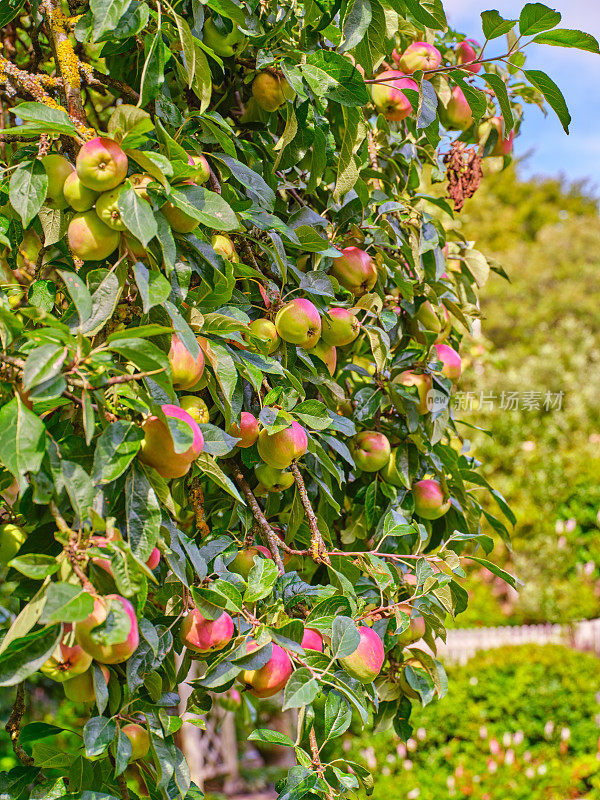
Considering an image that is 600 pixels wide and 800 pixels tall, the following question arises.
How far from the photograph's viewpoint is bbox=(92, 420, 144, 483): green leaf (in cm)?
49

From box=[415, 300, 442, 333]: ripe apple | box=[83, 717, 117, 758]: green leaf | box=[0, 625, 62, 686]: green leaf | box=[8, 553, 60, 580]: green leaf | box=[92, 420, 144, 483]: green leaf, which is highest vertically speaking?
box=[92, 420, 144, 483]: green leaf

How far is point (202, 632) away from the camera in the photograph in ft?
2.00

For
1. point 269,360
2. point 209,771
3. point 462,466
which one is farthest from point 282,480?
point 209,771

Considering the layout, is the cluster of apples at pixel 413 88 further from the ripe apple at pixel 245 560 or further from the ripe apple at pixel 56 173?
the ripe apple at pixel 245 560

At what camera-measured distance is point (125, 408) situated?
58 cm

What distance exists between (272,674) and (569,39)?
2.29ft

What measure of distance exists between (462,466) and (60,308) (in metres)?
0.63

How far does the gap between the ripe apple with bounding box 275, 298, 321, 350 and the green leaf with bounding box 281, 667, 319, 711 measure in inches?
13.2

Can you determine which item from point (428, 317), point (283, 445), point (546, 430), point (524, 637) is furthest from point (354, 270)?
point (546, 430)

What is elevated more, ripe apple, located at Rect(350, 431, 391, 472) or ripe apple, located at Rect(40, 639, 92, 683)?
ripe apple, located at Rect(40, 639, 92, 683)

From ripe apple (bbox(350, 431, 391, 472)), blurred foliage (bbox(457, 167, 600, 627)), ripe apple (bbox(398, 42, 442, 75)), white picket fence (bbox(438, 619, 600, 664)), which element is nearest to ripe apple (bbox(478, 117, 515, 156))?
ripe apple (bbox(398, 42, 442, 75))

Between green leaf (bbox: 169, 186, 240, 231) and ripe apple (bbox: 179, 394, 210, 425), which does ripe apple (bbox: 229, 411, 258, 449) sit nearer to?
ripe apple (bbox: 179, 394, 210, 425)

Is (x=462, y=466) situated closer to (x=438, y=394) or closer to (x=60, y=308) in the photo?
(x=438, y=394)

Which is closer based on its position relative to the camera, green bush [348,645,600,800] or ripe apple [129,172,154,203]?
ripe apple [129,172,154,203]
